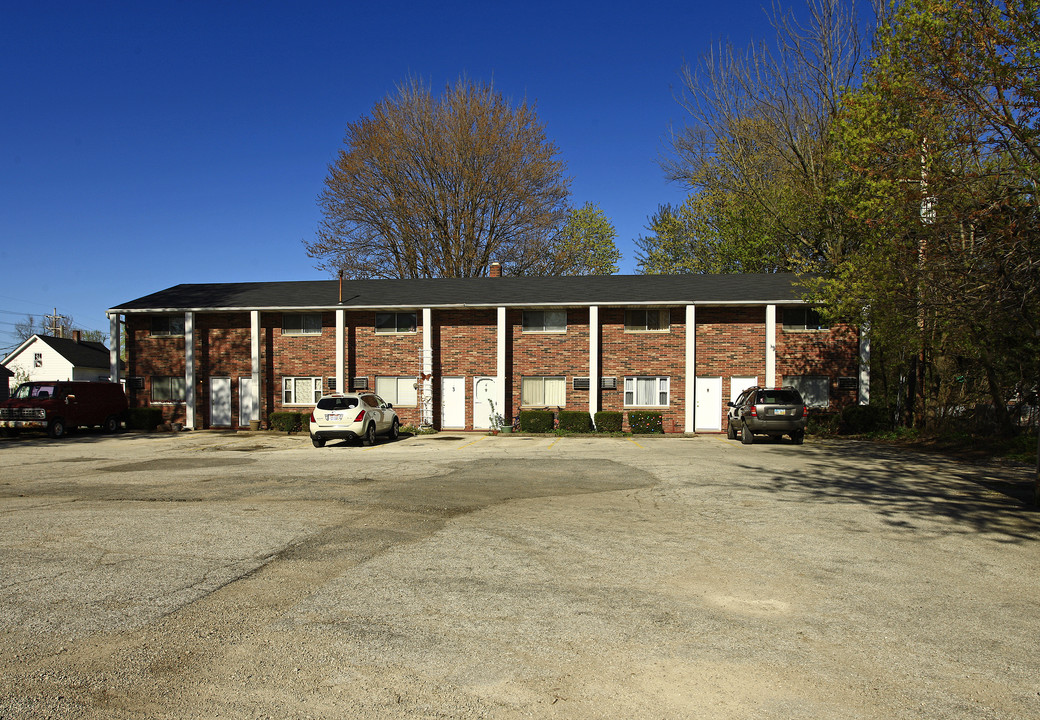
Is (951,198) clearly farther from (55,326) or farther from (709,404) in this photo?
(55,326)

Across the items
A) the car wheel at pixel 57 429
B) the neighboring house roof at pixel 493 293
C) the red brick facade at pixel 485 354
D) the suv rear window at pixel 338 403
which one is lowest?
the car wheel at pixel 57 429

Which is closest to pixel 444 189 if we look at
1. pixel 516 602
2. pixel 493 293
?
pixel 493 293

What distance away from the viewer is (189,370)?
27500 mm

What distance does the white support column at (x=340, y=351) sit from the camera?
26.7 m

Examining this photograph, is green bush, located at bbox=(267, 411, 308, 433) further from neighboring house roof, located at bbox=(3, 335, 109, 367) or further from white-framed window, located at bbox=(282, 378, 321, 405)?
neighboring house roof, located at bbox=(3, 335, 109, 367)

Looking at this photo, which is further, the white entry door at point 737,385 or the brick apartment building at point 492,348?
the white entry door at point 737,385

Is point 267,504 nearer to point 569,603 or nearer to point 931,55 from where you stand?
point 569,603

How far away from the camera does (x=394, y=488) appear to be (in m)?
11.2

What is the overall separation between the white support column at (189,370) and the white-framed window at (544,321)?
13.9 meters

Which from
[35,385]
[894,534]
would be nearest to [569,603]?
[894,534]

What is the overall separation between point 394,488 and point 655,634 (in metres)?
7.16

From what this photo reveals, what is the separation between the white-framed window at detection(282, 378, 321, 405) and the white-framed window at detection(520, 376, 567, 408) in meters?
8.63

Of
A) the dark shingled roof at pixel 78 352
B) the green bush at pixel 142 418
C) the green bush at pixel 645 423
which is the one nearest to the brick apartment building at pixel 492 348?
the green bush at pixel 645 423

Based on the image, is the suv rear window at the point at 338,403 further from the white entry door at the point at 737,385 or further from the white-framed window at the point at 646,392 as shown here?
the white entry door at the point at 737,385
